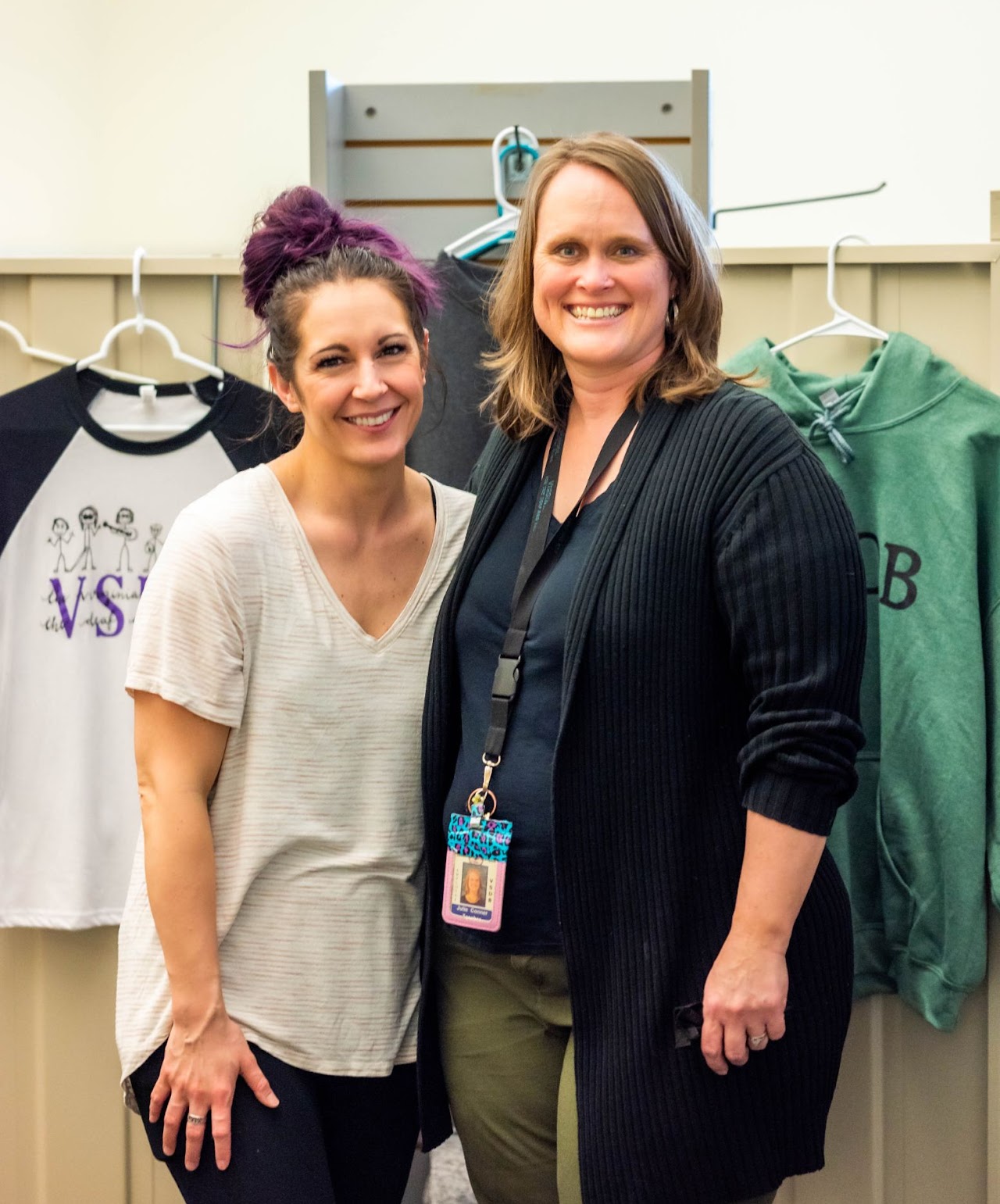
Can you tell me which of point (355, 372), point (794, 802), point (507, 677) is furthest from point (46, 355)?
point (794, 802)

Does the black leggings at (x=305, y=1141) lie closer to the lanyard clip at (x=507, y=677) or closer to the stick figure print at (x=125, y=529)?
the lanyard clip at (x=507, y=677)

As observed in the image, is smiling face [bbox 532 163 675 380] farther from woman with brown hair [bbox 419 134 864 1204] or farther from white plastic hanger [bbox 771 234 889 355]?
white plastic hanger [bbox 771 234 889 355]

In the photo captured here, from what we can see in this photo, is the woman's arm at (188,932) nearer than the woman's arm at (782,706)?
No

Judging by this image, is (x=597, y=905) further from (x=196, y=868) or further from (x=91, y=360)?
(x=91, y=360)

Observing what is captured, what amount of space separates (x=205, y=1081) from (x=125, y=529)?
96cm

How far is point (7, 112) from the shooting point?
2791mm

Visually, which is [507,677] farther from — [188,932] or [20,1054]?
[20,1054]

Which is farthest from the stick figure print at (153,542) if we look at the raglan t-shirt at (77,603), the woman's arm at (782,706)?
the woman's arm at (782,706)

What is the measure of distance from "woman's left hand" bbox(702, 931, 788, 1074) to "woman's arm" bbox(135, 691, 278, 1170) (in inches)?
19.4

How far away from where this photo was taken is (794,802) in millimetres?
1152

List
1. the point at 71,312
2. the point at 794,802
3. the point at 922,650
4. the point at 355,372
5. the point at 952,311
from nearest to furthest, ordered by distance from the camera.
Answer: the point at 794,802
the point at 355,372
the point at 922,650
the point at 952,311
the point at 71,312

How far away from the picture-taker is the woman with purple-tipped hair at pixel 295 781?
4.28ft

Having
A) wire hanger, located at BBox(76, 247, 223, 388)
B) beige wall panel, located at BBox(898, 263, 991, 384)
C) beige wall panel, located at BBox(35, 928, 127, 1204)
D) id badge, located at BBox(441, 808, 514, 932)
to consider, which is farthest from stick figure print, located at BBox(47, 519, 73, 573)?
beige wall panel, located at BBox(898, 263, 991, 384)

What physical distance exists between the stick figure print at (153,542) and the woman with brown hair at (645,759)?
2.46ft
